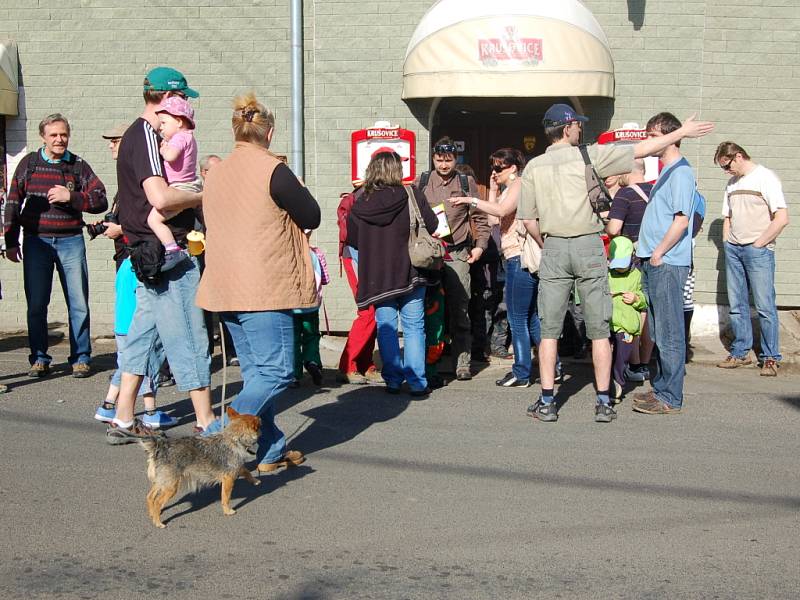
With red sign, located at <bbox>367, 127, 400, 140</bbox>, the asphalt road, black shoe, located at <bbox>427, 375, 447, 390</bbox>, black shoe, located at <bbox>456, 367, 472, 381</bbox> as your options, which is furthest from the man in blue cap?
red sign, located at <bbox>367, 127, 400, 140</bbox>

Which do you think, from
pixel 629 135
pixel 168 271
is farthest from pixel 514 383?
pixel 168 271

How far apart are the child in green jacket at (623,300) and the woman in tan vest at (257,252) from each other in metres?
3.07

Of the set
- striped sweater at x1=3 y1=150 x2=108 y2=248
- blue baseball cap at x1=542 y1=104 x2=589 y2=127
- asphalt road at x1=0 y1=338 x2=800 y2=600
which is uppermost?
blue baseball cap at x1=542 y1=104 x2=589 y2=127

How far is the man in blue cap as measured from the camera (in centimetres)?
663

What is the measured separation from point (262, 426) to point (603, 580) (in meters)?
2.08

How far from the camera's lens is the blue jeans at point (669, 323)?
700 centimetres

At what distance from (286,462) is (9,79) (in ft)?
21.9

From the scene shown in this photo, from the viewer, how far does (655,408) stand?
7.06 metres

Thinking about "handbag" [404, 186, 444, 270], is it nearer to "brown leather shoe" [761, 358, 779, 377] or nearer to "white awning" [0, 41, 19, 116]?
"brown leather shoe" [761, 358, 779, 377]

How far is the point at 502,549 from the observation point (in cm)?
452

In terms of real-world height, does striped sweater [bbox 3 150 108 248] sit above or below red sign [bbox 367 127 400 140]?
below

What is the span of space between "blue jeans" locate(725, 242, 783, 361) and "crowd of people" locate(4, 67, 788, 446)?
0.02 meters

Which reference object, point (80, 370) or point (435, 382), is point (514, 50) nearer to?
point (435, 382)

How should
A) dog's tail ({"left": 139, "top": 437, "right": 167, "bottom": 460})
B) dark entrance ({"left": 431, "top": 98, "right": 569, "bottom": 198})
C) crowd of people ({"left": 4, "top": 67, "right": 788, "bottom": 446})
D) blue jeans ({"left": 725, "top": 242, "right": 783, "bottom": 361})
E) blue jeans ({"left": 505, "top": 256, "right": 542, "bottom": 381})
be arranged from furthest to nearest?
dark entrance ({"left": 431, "top": 98, "right": 569, "bottom": 198}) < blue jeans ({"left": 725, "top": 242, "right": 783, "bottom": 361}) < blue jeans ({"left": 505, "top": 256, "right": 542, "bottom": 381}) < crowd of people ({"left": 4, "top": 67, "right": 788, "bottom": 446}) < dog's tail ({"left": 139, "top": 437, "right": 167, "bottom": 460})
